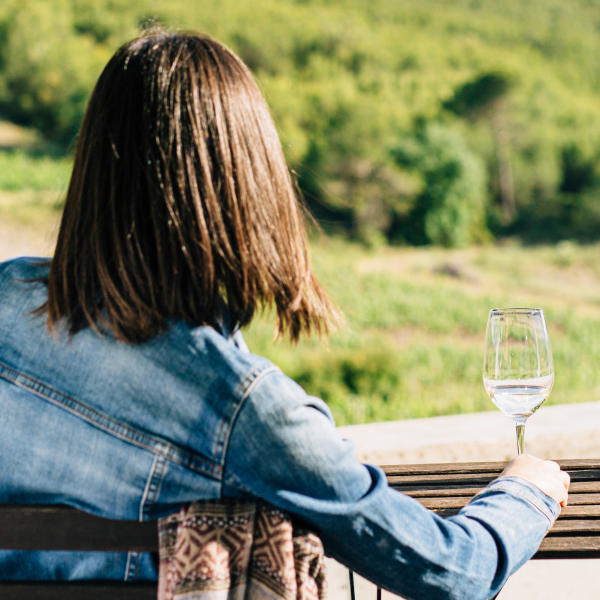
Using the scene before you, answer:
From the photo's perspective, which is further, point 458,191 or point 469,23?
point 469,23

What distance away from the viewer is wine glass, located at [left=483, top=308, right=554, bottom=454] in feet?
3.84

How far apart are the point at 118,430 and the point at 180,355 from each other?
13 centimetres

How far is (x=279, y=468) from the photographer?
0.79 meters

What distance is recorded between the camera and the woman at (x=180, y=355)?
81cm

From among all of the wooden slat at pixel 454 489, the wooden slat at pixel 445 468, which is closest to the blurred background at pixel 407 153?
the wooden slat at pixel 445 468

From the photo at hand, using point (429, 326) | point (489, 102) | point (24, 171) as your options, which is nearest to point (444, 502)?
point (429, 326)

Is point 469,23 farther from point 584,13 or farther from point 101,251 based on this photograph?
point 101,251

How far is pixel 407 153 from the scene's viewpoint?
39.0 meters

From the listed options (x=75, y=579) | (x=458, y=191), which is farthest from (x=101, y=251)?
(x=458, y=191)

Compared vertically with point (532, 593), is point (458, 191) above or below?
below

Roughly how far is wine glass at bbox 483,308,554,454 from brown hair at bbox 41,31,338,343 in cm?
48

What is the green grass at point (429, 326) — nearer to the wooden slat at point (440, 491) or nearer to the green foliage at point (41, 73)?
the wooden slat at point (440, 491)

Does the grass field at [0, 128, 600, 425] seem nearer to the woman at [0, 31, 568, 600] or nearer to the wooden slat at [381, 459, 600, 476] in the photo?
the woman at [0, 31, 568, 600]

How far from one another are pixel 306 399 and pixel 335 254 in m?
31.3
